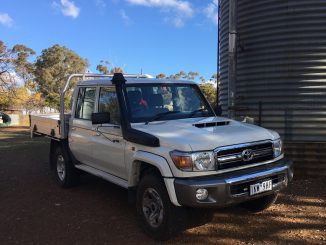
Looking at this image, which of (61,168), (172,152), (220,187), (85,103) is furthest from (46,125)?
(220,187)

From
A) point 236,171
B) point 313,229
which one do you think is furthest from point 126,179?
point 313,229

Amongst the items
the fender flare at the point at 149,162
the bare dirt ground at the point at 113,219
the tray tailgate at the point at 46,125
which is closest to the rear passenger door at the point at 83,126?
the tray tailgate at the point at 46,125

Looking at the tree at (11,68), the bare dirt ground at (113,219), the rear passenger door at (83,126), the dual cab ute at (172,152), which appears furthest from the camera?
the tree at (11,68)

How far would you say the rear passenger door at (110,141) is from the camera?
18.8ft

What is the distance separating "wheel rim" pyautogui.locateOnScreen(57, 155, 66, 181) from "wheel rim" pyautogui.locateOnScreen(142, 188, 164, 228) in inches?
122

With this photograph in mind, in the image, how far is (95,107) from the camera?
21.5 feet

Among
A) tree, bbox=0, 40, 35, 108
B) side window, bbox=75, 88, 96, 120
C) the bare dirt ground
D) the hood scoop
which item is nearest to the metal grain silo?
the bare dirt ground

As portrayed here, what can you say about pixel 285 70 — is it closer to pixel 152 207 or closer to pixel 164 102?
pixel 164 102

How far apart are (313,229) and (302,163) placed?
285 cm

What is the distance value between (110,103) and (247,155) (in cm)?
224

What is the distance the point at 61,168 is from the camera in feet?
26.2

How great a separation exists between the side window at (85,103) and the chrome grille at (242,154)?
272cm

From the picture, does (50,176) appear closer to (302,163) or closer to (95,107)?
(95,107)

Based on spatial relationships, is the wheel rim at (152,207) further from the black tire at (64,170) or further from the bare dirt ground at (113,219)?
the black tire at (64,170)
